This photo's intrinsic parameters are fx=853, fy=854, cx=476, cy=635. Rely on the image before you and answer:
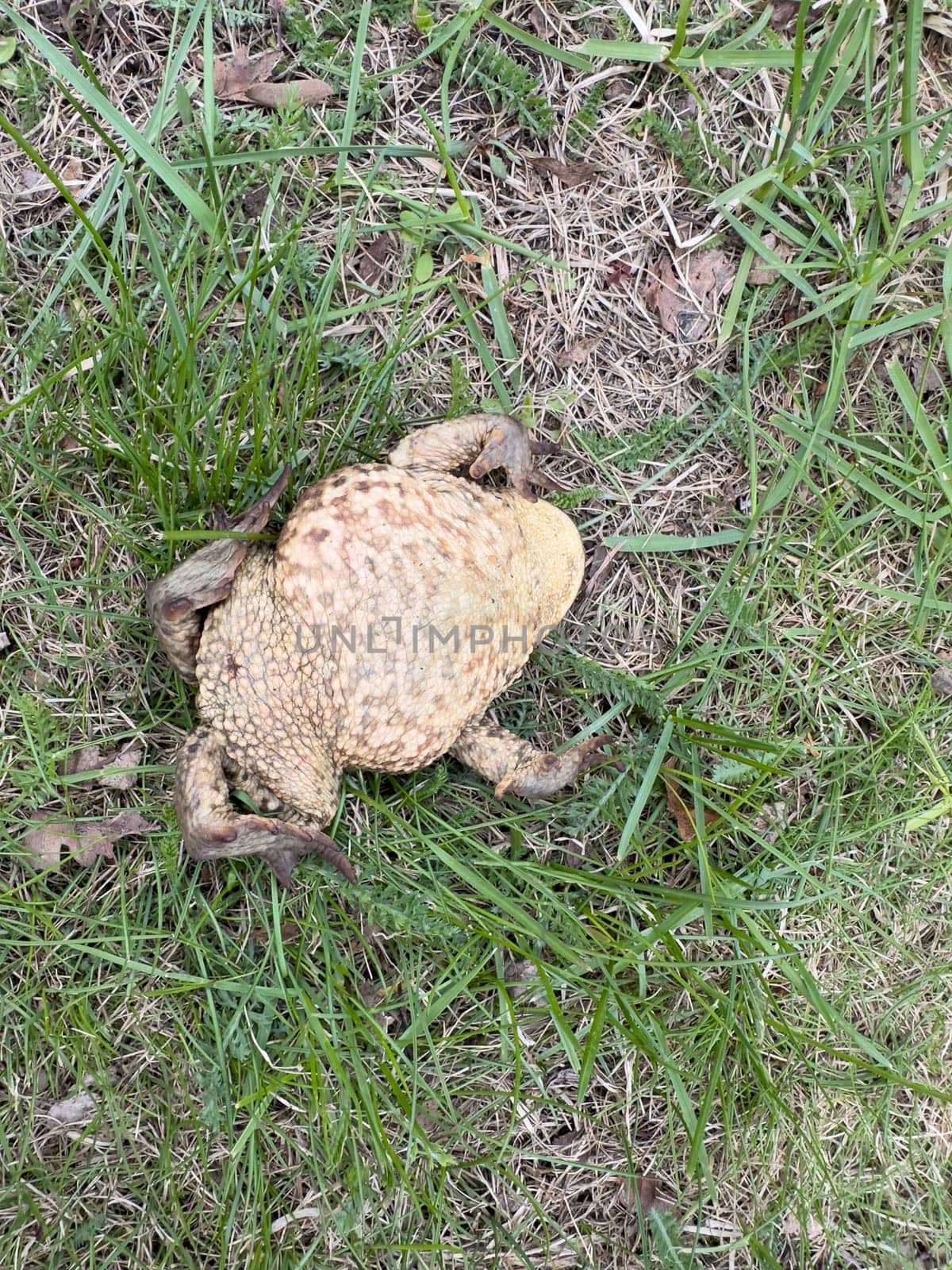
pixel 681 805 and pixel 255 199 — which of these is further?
pixel 681 805

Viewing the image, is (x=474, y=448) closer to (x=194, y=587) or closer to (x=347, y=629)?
(x=347, y=629)

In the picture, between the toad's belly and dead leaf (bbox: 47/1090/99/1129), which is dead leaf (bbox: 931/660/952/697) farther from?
dead leaf (bbox: 47/1090/99/1129)

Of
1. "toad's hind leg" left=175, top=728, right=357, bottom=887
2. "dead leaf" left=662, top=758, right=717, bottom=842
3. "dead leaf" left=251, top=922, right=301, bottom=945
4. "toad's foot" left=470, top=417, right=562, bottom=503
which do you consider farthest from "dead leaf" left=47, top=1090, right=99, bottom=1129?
"toad's foot" left=470, top=417, right=562, bottom=503

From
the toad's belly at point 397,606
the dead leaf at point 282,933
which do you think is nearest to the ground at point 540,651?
the dead leaf at point 282,933

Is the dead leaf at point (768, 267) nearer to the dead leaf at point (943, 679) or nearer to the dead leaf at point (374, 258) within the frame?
the dead leaf at point (374, 258)

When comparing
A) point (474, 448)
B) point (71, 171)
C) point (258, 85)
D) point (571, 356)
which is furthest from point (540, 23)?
point (71, 171)
